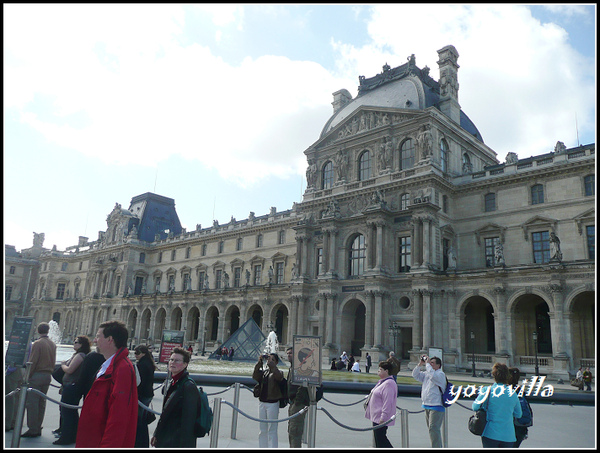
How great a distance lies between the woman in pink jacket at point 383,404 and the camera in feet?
28.8

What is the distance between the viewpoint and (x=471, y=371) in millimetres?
33875

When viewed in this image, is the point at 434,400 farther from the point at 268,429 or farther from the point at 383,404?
the point at 268,429

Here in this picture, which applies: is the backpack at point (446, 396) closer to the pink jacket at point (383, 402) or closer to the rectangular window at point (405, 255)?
the pink jacket at point (383, 402)

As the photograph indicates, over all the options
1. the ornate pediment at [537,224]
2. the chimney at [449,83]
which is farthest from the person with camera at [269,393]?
the chimney at [449,83]

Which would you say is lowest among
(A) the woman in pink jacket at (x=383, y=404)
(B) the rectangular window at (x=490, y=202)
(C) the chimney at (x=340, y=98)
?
(A) the woman in pink jacket at (x=383, y=404)

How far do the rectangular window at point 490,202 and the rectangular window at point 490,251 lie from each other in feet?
8.52

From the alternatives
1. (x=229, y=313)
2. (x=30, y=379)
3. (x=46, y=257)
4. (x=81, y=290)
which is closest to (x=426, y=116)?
(x=229, y=313)

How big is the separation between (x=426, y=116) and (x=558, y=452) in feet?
126

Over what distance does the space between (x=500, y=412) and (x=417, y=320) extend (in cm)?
3068

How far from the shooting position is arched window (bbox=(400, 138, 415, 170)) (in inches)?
1661

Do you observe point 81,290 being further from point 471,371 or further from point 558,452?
point 558,452

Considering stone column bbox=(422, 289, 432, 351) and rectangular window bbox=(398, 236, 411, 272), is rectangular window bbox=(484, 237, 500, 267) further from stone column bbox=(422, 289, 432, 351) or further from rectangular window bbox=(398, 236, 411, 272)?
rectangular window bbox=(398, 236, 411, 272)

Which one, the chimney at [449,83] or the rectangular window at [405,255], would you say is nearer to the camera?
the rectangular window at [405,255]

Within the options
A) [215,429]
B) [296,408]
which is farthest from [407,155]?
[215,429]
